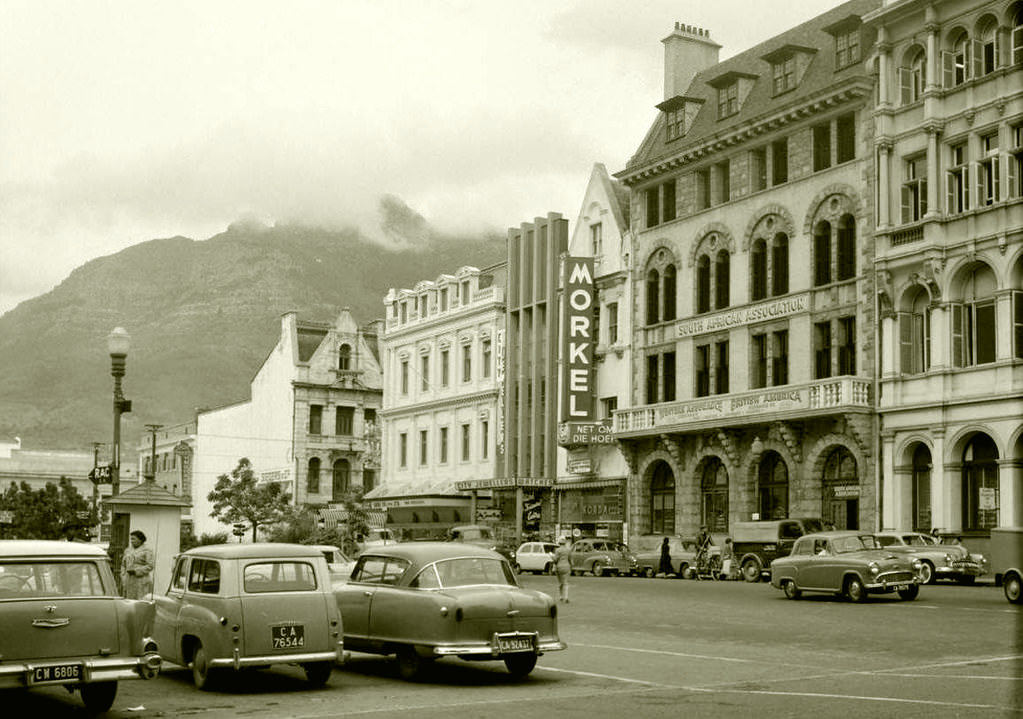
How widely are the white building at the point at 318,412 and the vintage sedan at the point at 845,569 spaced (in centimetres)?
5425

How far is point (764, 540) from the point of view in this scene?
140 feet

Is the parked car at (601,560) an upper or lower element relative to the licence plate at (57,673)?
lower

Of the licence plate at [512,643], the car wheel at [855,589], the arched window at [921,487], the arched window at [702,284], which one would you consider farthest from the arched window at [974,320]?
the licence plate at [512,643]

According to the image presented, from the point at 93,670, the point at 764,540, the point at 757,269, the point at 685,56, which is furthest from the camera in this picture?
the point at 685,56

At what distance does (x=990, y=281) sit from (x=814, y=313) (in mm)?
7345

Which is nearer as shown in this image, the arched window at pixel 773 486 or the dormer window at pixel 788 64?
the arched window at pixel 773 486

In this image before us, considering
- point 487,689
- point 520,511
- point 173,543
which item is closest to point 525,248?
point 520,511

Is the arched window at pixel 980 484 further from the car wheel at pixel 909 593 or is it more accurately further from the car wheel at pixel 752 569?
the car wheel at pixel 909 593

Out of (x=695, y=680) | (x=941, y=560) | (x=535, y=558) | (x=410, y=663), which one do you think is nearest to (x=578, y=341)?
(x=535, y=558)

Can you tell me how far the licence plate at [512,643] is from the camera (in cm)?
1695

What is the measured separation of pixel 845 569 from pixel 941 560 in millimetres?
7313

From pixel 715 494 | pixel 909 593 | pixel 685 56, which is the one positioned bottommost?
pixel 909 593

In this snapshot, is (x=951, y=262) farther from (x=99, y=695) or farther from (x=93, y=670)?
(x=93, y=670)

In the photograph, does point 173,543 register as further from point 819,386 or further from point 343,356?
point 343,356
